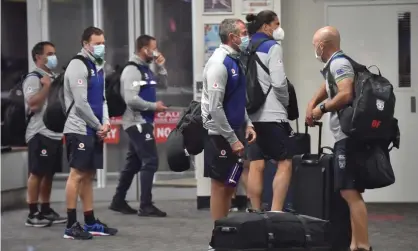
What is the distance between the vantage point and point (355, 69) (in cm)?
717

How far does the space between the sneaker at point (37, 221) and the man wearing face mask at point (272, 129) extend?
2.53 meters

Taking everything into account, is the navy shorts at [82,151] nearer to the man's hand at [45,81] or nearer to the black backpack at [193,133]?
the man's hand at [45,81]

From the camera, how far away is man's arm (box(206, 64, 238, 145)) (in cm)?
691

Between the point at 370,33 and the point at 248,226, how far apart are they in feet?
15.7

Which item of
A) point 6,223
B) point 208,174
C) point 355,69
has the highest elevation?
point 355,69

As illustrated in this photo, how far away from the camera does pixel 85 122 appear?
331 inches

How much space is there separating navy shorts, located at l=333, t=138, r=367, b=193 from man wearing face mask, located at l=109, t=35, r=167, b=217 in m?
3.14

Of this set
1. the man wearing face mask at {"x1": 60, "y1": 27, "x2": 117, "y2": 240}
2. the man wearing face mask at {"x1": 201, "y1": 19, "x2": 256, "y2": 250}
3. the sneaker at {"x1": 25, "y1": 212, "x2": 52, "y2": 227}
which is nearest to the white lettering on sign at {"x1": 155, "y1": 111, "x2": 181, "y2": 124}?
the sneaker at {"x1": 25, "y1": 212, "x2": 52, "y2": 227}

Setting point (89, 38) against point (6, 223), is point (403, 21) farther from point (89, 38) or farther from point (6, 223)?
point (6, 223)

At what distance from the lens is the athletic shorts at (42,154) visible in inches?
374

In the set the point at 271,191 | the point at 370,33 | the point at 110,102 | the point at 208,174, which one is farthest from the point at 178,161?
the point at 370,33

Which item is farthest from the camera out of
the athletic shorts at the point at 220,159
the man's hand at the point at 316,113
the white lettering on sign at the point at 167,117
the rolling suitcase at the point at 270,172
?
the white lettering on sign at the point at 167,117

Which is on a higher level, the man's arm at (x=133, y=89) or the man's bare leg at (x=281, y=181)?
the man's arm at (x=133, y=89)

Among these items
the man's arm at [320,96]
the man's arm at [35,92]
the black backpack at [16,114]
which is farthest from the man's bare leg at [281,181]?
the black backpack at [16,114]
